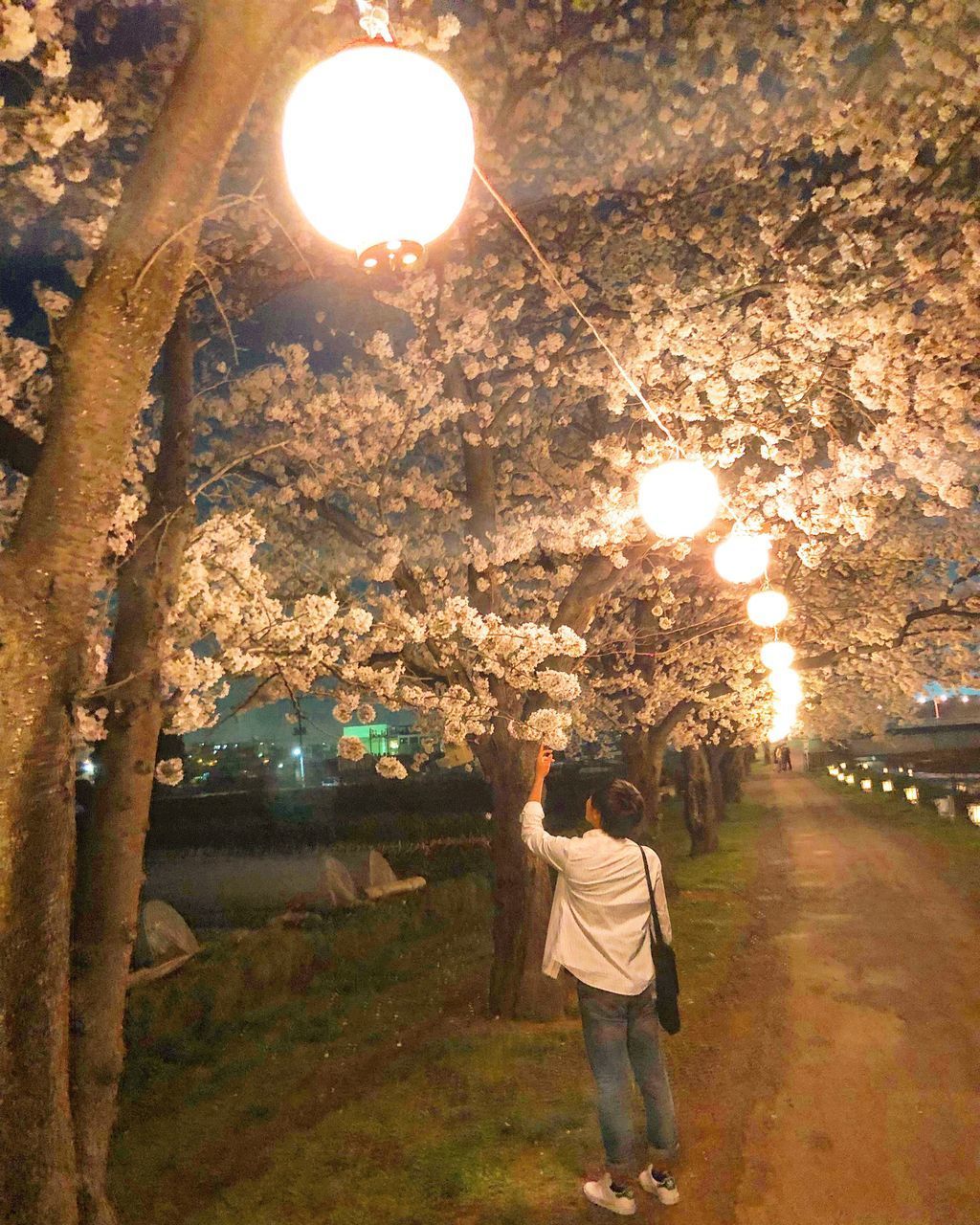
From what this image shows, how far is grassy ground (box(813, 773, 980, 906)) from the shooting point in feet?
47.2

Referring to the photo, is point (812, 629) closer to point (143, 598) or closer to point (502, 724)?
point (502, 724)

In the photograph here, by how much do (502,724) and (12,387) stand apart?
5.22 m

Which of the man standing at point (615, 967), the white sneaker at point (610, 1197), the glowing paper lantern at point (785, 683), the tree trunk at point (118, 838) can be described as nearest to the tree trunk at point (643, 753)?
the glowing paper lantern at point (785, 683)

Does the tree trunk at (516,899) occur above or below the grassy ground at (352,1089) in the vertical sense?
above

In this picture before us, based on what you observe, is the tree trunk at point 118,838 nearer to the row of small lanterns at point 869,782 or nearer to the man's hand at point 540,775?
the man's hand at point 540,775

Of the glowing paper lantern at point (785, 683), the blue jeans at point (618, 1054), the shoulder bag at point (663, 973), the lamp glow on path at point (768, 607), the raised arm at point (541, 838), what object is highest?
the lamp glow on path at point (768, 607)

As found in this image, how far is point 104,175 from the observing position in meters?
7.65

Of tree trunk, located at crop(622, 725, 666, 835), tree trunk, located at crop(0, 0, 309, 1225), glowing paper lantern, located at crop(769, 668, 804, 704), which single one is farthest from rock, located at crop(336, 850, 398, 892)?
tree trunk, located at crop(0, 0, 309, 1225)

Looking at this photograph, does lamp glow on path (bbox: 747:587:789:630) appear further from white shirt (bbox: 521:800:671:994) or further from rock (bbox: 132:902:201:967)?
rock (bbox: 132:902:201:967)

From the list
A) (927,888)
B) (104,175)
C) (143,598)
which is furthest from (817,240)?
(927,888)

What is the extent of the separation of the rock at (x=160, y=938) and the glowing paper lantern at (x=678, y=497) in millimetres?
9015

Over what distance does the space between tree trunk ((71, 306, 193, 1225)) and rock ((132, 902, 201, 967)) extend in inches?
310

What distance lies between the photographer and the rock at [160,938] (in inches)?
437

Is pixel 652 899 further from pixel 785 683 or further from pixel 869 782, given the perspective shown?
pixel 869 782
